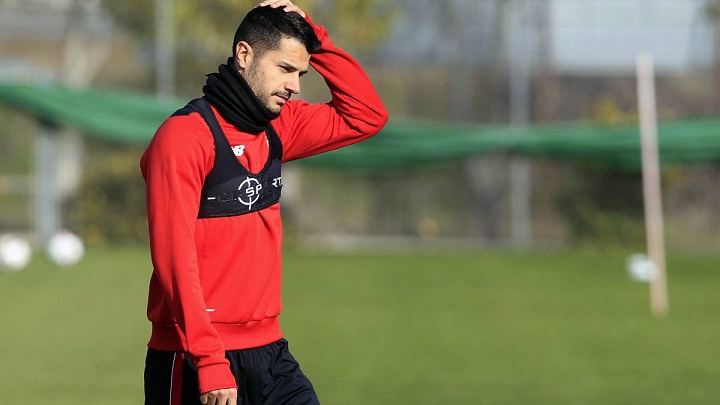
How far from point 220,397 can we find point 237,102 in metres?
0.98

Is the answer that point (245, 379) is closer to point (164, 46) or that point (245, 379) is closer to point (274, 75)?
point (274, 75)

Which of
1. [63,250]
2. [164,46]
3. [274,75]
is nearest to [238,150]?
[274,75]

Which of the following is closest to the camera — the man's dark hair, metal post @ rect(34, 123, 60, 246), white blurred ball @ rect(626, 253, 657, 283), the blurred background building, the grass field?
the man's dark hair

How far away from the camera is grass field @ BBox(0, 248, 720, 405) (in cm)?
991

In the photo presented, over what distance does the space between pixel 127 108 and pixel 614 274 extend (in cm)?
776

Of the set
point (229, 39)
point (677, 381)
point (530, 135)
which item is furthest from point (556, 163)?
point (677, 381)

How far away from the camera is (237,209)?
14.8 ft

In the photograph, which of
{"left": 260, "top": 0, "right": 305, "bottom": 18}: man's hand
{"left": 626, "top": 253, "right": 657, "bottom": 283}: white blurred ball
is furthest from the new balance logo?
{"left": 626, "top": 253, "right": 657, "bottom": 283}: white blurred ball

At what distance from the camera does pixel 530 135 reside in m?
21.1

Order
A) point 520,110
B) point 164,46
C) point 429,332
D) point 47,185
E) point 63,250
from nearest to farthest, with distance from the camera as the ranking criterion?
point 429,332
point 63,250
point 47,185
point 520,110
point 164,46

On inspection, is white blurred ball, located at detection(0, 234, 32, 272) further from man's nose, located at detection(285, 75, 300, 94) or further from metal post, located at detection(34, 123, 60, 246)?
man's nose, located at detection(285, 75, 300, 94)

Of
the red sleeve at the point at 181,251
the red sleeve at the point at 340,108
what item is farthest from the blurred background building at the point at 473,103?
the red sleeve at the point at 181,251

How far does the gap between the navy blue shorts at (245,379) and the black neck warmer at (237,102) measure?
2.53 feet

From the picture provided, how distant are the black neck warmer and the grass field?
5088 mm
